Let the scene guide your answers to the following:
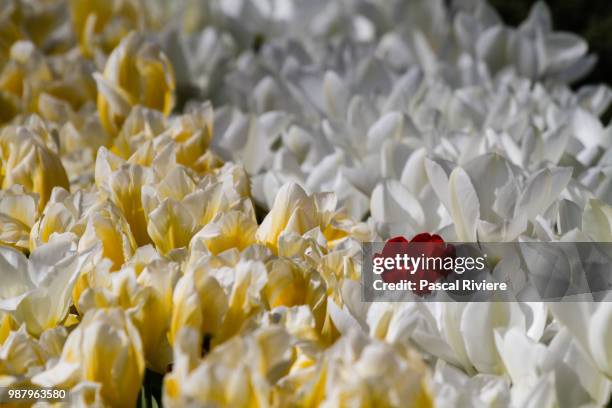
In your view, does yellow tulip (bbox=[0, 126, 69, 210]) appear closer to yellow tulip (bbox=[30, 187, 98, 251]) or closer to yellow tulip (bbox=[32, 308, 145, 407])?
yellow tulip (bbox=[30, 187, 98, 251])

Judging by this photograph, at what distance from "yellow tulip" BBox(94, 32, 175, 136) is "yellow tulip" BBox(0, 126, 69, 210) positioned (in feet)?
1.06

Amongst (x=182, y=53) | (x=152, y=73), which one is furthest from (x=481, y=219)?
(x=182, y=53)

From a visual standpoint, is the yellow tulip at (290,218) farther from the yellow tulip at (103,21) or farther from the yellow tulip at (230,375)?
the yellow tulip at (103,21)

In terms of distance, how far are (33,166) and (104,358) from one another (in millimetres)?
622

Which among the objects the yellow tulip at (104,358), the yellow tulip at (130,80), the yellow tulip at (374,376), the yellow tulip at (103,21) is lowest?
the yellow tulip at (103,21)

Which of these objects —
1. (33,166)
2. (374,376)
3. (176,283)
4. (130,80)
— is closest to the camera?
(374,376)

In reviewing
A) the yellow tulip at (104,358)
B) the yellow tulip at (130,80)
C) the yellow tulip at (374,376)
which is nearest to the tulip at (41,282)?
the yellow tulip at (104,358)

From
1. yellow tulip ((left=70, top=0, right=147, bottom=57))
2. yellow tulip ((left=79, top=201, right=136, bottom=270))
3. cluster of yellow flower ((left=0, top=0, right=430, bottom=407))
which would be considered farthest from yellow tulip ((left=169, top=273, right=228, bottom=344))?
yellow tulip ((left=70, top=0, right=147, bottom=57))

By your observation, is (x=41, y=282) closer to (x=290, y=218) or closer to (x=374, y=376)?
(x=290, y=218)

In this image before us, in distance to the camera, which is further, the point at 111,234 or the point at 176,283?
the point at 111,234

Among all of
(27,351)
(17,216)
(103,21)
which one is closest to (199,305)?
(27,351)

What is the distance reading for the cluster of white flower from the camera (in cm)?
102

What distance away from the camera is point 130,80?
1939 mm

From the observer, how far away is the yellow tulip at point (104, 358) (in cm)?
101
